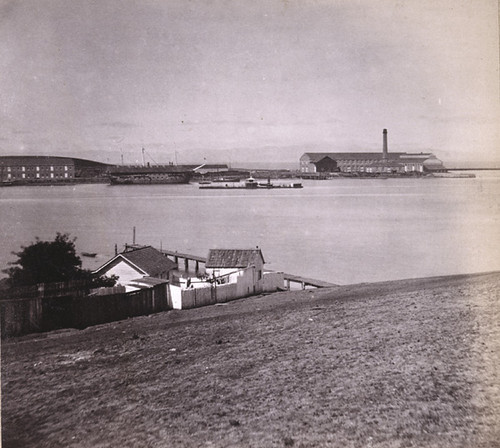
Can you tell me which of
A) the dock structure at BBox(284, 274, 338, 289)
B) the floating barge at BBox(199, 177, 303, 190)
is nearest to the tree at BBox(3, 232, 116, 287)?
the dock structure at BBox(284, 274, 338, 289)

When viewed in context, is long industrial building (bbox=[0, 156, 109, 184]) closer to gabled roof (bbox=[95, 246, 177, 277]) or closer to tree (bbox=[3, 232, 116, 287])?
tree (bbox=[3, 232, 116, 287])

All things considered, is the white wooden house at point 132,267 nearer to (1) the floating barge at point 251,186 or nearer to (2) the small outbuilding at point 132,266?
(2) the small outbuilding at point 132,266

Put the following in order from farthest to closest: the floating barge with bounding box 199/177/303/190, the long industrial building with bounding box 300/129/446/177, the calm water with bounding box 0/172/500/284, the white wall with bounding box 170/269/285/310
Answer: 1. the floating barge with bounding box 199/177/303/190
2. the white wall with bounding box 170/269/285/310
3. the long industrial building with bounding box 300/129/446/177
4. the calm water with bounding box 0/172/500/284

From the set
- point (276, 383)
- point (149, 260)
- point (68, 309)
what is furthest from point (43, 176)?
point (276, 383)

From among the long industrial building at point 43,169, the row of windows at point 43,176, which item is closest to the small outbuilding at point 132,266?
the long industrial building at point 43,169

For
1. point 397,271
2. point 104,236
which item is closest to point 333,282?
point 397,271

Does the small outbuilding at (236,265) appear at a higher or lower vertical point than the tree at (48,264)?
lower

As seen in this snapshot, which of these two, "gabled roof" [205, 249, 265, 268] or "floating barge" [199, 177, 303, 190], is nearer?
"gabled roof" [205, 249, 265, 268]
